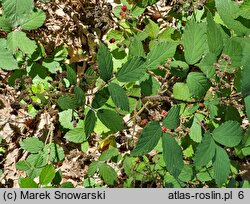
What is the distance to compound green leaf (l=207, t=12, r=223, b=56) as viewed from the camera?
5.14 feet

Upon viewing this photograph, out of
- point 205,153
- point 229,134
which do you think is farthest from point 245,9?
point 205,153

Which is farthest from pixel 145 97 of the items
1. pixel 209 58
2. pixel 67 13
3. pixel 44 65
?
pixel 67 13

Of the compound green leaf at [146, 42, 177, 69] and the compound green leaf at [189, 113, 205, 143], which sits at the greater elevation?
the compound green leaf at [146, 42, 177, 69]

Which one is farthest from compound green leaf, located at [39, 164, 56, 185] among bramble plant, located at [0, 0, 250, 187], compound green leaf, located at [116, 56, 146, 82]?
compound green leaf, located at [116, 56, 146, 82]

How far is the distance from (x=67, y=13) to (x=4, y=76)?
643 mm

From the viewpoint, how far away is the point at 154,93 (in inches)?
76.8

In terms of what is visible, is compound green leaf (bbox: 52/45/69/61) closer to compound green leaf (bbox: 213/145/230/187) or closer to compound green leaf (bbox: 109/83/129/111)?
compound green leaf (bbox: 109/83/129/111)

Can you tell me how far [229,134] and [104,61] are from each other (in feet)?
2.01

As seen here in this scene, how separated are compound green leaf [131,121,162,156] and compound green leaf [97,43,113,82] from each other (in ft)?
0.88

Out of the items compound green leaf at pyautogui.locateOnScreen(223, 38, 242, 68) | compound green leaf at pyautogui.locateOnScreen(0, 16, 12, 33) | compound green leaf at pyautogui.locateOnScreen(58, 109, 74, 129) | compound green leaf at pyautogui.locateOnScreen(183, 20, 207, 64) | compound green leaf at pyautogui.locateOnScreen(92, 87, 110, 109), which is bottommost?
compound green leaf at pyautogui.locateOnScreen(58, 109, 74, 129)

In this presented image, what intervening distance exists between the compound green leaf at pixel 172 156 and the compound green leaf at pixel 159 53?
410 mm

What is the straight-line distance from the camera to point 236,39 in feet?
5.91

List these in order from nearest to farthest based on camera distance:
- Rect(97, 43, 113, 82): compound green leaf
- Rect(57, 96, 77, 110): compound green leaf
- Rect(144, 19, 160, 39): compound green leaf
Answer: Rect(97, 43, 113, 82): compound green leaf → Rect(57, 96, 77, 110): compound green leaf → Rect(144, 19, 160, 39): compound green leaf

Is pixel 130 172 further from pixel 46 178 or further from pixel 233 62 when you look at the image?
pixel 233 62
